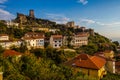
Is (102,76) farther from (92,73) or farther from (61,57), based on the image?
(61,57)

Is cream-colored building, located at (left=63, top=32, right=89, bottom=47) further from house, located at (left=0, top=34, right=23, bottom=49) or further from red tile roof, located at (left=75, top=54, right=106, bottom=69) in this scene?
red tile roof, located at (left=75, top=54, right=106, bottom=69)

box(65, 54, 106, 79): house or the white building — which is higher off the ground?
the white building

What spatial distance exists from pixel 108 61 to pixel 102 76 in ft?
25.6

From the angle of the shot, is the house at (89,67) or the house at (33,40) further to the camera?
the house at (33,40)

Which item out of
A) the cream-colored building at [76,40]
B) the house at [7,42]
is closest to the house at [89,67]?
the house at [7,42]

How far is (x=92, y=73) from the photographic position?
105 feet

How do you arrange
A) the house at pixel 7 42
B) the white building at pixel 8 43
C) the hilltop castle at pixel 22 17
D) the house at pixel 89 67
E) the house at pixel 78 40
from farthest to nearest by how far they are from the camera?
the hilltop castle at pixel 22 17
the house at pixel 78 40
the house at pixel 7 42
the white building at pixel 8 43
the house at pixel 89 67

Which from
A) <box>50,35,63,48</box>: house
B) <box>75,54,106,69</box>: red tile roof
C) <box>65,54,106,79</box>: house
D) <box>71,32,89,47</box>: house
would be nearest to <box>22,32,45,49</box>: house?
<box>50,35,63,48</box>: house

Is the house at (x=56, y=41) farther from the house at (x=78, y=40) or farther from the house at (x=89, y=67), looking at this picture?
the house at (x=89, y=67)

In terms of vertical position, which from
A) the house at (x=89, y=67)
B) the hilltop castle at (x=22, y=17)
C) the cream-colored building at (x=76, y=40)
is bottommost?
the house at (x=89, y=67)

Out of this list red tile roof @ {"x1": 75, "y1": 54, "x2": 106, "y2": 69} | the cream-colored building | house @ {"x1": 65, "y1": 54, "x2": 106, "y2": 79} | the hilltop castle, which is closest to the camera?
house @ {"x1": 65, "y1": 54, "x2": 106, "y2": 79}

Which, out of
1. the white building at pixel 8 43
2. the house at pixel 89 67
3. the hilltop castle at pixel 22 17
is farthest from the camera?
the hilltop castle at pixel 22 17

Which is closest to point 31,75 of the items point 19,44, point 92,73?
point 92,73

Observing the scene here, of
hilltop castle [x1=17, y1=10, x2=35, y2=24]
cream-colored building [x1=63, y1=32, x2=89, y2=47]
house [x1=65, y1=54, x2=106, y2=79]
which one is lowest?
house [x1=65, y1=54, x2=106, y2=79]
